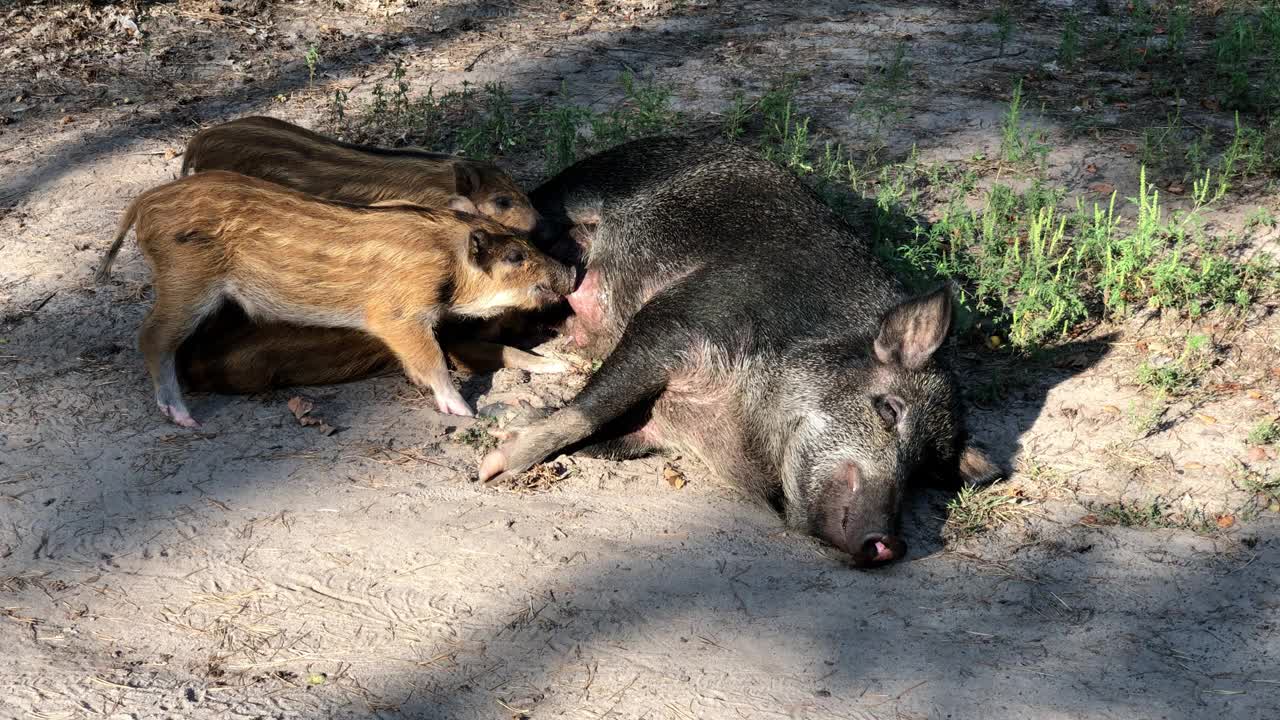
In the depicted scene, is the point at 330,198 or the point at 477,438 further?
the point at 330,198

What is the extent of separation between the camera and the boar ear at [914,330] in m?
4.31

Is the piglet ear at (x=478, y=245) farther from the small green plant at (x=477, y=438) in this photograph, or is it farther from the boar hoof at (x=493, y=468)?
the boar hoof at (x=493, y=468)

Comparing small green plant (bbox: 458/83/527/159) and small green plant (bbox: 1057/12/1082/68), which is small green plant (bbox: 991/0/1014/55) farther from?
small green plant (bbox: 458/83/527/159)

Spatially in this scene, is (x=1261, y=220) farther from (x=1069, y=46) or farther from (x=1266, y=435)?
(x=1069, y=46)

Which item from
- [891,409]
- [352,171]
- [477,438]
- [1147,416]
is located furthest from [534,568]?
[1147,416]

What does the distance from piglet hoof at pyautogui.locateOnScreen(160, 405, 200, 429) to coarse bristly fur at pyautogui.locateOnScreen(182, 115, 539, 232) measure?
111cm

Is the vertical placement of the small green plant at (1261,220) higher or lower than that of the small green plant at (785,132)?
lower

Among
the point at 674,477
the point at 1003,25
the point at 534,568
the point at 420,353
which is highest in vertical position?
the point at 1003,25

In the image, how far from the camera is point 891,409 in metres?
4.38

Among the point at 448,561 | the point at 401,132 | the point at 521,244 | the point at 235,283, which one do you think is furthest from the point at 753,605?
the point at 401,132

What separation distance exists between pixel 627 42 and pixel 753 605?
5.15 metres

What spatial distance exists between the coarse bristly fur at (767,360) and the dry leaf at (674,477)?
0.11 meters

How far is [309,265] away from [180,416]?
2.39ft

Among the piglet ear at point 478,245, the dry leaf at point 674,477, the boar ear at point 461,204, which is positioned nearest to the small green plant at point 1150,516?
the dry leaf at point 674,477
